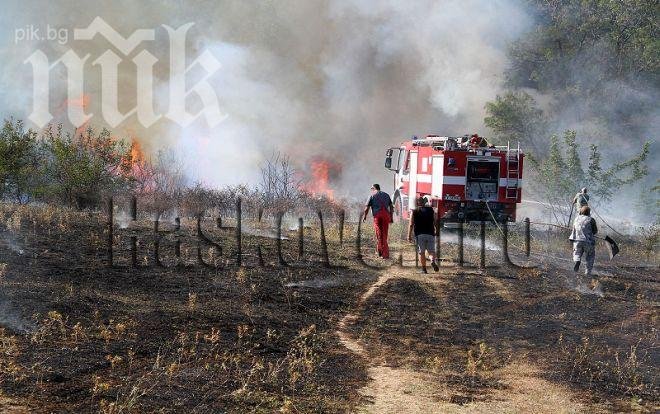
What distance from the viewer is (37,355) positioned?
6996 millimetres

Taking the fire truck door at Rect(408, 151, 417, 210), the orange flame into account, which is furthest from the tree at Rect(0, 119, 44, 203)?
the orange flame

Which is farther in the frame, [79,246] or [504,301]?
[79,246]

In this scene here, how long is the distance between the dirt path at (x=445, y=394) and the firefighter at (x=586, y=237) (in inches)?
253

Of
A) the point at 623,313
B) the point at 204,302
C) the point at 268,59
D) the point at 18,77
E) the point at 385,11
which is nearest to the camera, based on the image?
the point at 204,302

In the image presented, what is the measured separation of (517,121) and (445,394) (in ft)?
81.1

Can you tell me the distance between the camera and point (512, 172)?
18.4 meters

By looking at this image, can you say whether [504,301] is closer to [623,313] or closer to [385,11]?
[623,313]

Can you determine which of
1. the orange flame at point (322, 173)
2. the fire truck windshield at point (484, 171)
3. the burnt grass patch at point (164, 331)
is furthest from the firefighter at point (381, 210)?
the orange flame at point (322, 173)

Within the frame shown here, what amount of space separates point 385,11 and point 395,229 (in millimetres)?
20649

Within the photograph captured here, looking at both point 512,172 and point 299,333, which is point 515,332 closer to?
point 299,333

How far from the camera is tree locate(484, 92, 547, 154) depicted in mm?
30016

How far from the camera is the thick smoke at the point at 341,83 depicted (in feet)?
117

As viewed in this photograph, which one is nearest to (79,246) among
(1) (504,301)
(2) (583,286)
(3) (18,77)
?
(1) (504,301)

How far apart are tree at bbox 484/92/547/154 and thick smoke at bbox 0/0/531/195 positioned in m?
4.85
